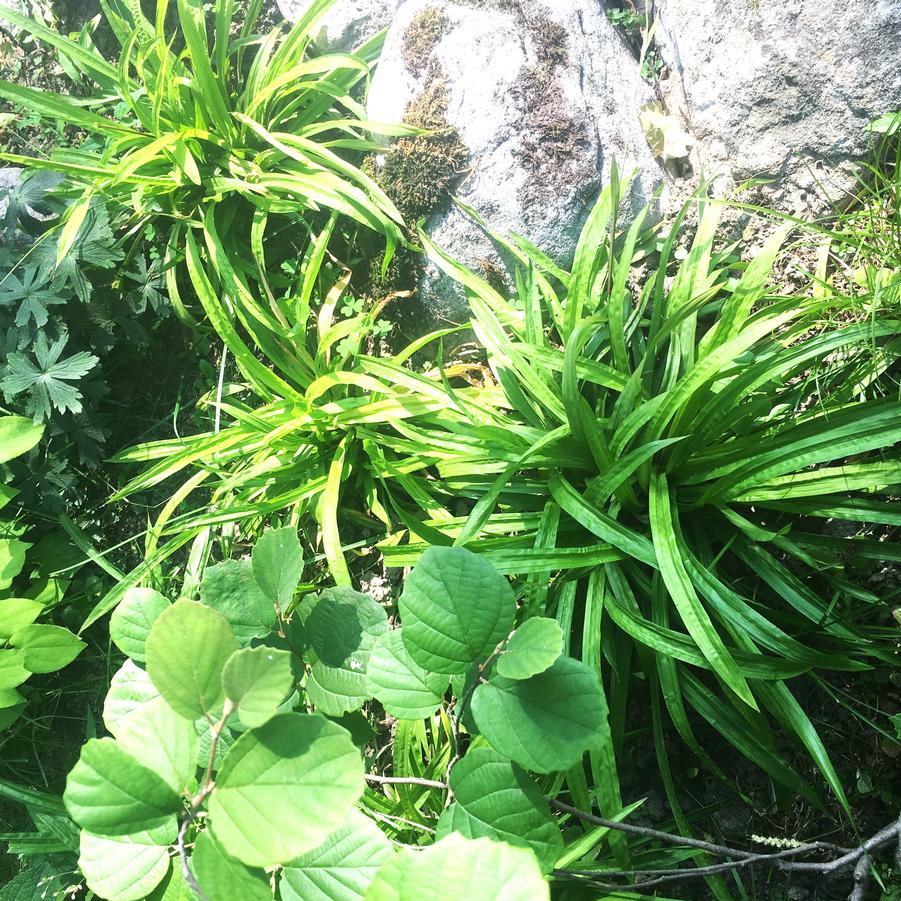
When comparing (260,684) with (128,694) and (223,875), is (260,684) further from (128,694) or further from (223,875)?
(128,694)

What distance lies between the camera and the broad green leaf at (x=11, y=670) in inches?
59.1

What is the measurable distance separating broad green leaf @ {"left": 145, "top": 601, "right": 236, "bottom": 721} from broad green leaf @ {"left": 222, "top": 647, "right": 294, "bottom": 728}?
38 millimetres

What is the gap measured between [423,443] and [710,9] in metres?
1.64

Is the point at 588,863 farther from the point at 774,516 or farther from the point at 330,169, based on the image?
the point at 330,169

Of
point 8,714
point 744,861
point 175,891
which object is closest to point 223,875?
point 175,891

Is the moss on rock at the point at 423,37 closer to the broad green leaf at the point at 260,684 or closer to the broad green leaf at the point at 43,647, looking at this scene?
the broad green leaf at the point at 43,647

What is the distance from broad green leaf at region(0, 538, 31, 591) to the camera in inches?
63.5

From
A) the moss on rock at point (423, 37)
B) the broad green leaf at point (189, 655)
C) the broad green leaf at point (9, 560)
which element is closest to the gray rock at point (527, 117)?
the moss on rock at point (423, 37)

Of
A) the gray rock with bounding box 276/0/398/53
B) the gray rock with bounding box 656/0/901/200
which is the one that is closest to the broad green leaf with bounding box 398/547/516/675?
the gray rock with bounding box 656/0/901/200

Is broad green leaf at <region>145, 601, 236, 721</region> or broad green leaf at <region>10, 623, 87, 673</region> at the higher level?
broad green leaf at <region>145, 601, 236, 721</region>

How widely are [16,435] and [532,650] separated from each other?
1.51 m

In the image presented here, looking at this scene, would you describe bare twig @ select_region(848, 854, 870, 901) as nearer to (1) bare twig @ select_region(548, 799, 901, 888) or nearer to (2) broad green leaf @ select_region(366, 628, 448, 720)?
(1) bare twig @ select_region(548, 799, 901, 888)

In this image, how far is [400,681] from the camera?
2.14 ft

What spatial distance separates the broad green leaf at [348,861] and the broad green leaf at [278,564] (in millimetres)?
209
